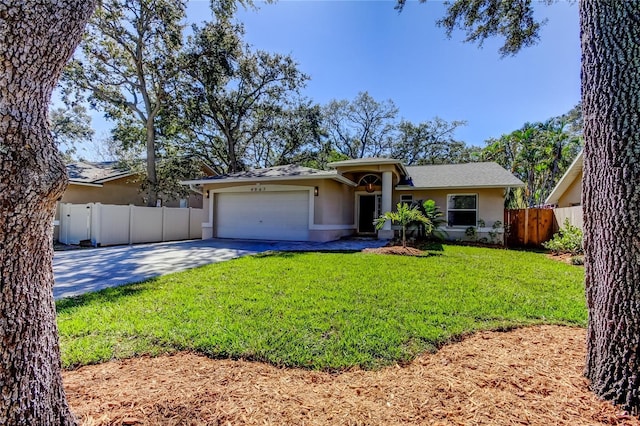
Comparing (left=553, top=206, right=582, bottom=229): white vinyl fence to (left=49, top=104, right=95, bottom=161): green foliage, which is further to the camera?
(left=49, top=104, right=95, bottom=161): green foliage

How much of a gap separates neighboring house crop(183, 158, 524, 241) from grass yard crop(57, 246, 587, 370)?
6.26m

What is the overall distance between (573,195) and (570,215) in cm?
376

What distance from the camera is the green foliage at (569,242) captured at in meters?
9.84

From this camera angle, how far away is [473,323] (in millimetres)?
3836

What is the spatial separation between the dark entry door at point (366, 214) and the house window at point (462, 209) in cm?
390

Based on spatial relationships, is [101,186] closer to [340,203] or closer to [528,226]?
[340,203]

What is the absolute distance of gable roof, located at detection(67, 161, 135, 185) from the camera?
15941 millimetres

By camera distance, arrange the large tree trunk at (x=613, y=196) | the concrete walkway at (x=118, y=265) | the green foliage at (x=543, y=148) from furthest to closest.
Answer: the green foliage at (x=543, y=148), the concrete walkway at (x=118, y=265), the large tree trunk at (x=613, y=196)

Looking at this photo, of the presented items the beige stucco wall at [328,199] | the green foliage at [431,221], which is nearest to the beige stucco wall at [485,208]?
the green foliage at [431,221]

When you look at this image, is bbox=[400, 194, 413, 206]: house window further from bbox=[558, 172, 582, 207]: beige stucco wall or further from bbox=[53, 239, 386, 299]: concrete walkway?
bbox=[558, 172, 582, 207]: beige stucco wall

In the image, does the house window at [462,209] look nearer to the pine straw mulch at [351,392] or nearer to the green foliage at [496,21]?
the green foliage at [496,21]

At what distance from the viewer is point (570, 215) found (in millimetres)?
11289

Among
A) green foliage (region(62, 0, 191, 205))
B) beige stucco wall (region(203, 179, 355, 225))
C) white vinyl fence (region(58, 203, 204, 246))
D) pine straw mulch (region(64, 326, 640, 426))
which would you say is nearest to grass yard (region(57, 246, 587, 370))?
pine straw mulch (region(64, 326, 640, 426))

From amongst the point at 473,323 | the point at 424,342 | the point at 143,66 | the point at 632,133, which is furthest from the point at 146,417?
the point at 143,66
